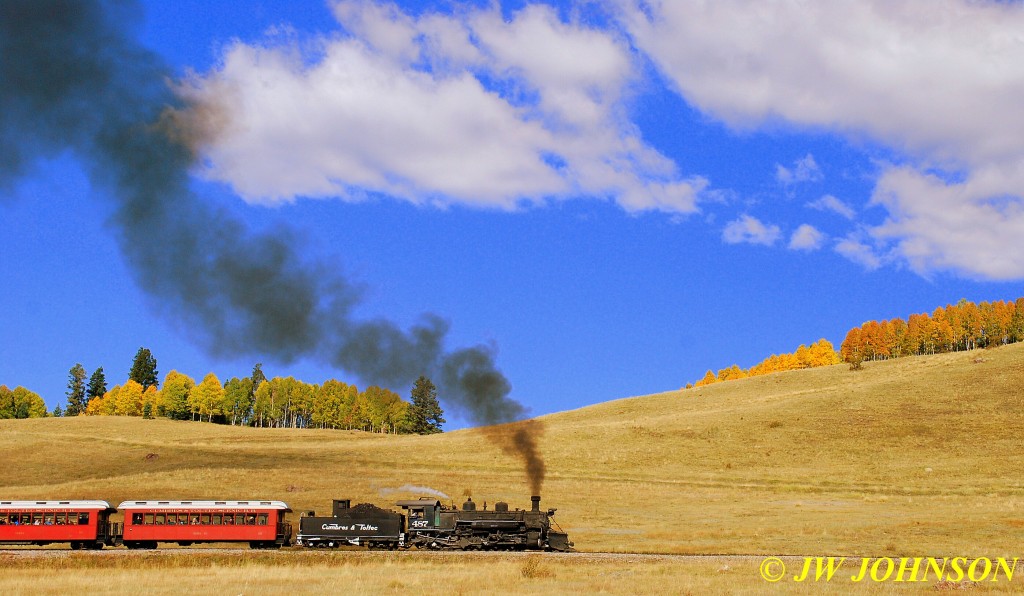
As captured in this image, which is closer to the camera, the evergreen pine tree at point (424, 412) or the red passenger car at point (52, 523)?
the red passenger car at point (52, 523)

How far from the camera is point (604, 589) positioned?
2853cm

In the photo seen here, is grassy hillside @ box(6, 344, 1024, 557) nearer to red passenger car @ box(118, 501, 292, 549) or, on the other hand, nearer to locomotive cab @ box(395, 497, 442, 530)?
locomotive cab @ box(395, 497, 442, 530)

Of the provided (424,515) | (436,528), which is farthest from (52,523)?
(436,528)

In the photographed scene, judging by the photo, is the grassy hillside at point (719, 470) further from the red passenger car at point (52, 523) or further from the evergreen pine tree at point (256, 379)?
the evergreen pine tree at point (256, 379)

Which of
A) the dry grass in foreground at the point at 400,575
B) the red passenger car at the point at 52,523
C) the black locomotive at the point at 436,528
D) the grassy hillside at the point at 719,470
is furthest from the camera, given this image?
the grassy hillside at the point at 719,470

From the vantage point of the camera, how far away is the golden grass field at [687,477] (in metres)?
36.6

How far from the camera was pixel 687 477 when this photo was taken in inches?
3039

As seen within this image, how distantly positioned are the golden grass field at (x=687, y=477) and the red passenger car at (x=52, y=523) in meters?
7.95

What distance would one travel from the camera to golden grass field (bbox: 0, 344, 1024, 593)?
120 ft

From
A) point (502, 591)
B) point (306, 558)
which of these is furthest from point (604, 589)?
point (306, 558)

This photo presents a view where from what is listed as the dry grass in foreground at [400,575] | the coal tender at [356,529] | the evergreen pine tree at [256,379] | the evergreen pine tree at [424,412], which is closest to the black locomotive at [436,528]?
the coal tender at [356,529]

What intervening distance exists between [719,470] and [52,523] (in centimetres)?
5480

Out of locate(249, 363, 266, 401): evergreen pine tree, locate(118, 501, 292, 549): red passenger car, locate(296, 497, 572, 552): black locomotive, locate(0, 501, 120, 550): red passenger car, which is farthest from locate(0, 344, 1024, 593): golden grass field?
locate(249, 363, 266, 401): evergreen pine tree

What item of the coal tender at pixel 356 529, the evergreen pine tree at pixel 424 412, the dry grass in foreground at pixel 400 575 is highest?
the evergreen pine tree at pixel 424 412
